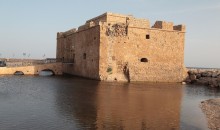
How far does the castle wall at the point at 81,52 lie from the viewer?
93.2 feet

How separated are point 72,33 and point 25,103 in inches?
897

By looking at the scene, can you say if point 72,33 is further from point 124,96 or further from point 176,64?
point 124,96

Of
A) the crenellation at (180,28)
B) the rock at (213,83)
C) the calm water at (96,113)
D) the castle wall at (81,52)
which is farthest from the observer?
the crenellation at (180,28)

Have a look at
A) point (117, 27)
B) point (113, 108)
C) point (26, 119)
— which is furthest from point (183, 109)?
point (117, 27)

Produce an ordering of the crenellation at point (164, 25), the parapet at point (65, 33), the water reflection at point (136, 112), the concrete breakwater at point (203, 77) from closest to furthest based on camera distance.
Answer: the water reflection at point (136, 112) → the concrete breakwater at point (203, 77) → the crenellation at point (164, 25) → the parapet at point (65, 33)

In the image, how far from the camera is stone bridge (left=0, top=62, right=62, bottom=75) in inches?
1240

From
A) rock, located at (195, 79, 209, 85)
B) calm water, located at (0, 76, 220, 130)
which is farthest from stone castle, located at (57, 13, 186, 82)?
calm water, located at (0, 76, 220, 130)

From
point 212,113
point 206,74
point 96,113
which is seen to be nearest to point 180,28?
point 206,74

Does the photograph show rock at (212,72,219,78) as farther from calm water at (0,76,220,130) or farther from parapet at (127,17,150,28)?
calm water at (0,76,220,130)

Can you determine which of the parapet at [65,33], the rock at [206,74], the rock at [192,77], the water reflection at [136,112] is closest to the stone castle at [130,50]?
the rock at [192,77]

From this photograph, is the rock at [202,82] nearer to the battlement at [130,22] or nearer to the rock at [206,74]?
the rock at [206,74]

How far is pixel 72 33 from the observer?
36.2 meters

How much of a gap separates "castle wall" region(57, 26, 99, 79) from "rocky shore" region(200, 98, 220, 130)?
43.3 ft

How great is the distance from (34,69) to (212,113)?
23652 millimetres
